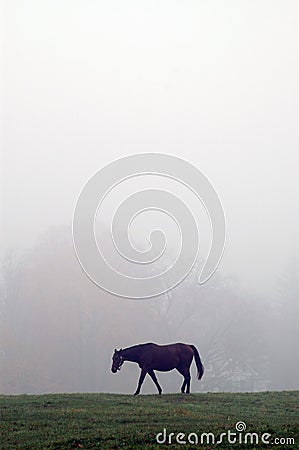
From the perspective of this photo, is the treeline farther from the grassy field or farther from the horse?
the grassy field

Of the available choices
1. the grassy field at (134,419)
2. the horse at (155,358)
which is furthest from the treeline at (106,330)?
the grassy field at (134,419)

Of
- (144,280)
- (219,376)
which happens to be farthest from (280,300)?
(144,280)

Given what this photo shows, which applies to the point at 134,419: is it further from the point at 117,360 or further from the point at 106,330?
the point at 106,330

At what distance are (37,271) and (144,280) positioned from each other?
8094 mm

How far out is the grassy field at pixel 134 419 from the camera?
10953 millimetres

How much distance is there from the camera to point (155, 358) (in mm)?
18812

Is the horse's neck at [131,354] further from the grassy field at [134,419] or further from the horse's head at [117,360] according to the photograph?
the grassy field at [134,419]

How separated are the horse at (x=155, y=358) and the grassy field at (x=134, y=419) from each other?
119cm

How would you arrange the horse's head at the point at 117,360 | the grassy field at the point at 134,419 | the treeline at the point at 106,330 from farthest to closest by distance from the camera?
the treeline at the point at 106,330
the horse's head at the point at 117,360
the grassy field at the point at 134,419

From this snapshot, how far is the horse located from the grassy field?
1.19m

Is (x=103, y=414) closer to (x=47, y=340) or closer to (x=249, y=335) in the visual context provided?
(x=47, y=340)

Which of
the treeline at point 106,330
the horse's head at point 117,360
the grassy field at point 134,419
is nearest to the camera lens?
the grassy field at point 134,419

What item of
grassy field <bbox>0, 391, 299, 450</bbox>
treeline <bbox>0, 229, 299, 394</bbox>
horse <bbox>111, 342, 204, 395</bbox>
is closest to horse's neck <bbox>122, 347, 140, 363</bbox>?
horse <bbox>111, 342, 204, 395</bbox>

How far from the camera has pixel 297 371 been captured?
44.8 m
